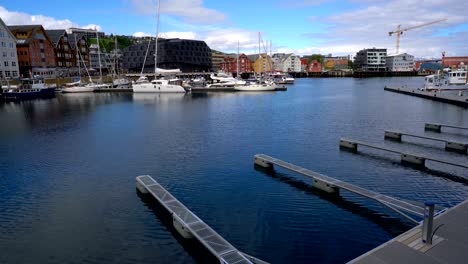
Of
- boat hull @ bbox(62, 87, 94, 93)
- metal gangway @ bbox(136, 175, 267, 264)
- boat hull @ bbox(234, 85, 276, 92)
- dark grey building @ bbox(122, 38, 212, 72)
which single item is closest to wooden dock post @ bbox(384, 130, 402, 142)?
metal gangway @ bbox(136, 175, 267, 264)

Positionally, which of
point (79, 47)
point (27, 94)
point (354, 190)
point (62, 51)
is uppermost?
point (79, 47)

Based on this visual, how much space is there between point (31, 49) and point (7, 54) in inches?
462

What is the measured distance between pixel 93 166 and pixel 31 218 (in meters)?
8.52

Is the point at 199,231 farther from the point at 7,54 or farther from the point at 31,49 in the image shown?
the point at 31,49

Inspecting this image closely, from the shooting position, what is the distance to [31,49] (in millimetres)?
108688

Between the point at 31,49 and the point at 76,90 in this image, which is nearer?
the point at 76,90

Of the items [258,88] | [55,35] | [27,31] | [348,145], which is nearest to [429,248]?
[348,145]

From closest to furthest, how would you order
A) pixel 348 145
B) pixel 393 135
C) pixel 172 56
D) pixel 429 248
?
pixel 429 248, pixel 348 145, pixel 393 135, pixel 172 56

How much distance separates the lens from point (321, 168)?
920 inches

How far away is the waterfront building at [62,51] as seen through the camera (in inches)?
4983

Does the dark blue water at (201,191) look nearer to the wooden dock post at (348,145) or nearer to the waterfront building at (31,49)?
the wooden dock post at (348,145)

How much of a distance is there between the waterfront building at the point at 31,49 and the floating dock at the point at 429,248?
4761 inches

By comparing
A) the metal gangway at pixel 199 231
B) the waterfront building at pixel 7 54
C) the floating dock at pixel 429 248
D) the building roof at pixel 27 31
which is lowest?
the metal gangway at pixel 199 231

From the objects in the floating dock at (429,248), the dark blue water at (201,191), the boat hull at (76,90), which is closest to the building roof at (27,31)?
the boat hull at (76,90)
